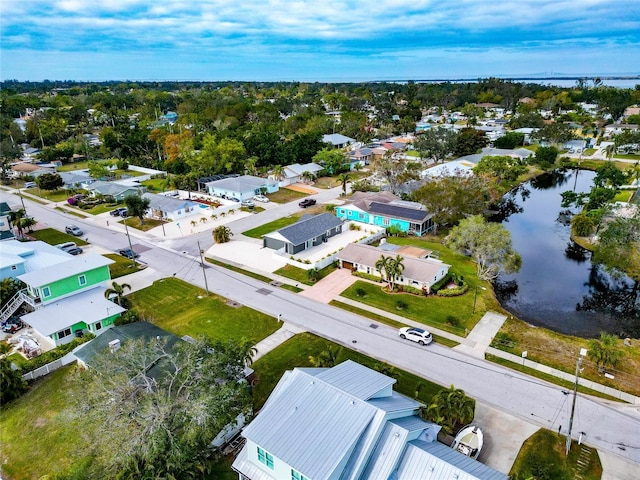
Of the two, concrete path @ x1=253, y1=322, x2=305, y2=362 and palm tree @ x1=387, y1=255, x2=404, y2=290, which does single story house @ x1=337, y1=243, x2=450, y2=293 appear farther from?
concrete path @ x1=253, y1=322, x2=305, y2=362

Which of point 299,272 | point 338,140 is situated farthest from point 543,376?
point 338,140

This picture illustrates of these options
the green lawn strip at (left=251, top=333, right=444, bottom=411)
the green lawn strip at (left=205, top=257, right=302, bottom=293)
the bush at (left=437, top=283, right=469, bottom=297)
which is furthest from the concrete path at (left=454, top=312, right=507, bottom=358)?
the green lawn strip at (left=205, top=257, right=302, bottom=293)

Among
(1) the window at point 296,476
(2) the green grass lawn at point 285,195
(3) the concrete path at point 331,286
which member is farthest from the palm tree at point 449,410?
(2) the green grass lawn at point 285,195

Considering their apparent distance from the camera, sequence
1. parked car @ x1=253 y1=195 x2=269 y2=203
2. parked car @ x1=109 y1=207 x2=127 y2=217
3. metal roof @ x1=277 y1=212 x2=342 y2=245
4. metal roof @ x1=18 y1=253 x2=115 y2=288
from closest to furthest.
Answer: metal roof @ x1=18 y1=253 x2=115 y2=288, metal roof @ x1=277 y1=212 x2=342 y2=245, parked car @ x1=109 y1=207 x2=127 y2=217, parked car @ x1=253 y1=195 x2=269 y2=203

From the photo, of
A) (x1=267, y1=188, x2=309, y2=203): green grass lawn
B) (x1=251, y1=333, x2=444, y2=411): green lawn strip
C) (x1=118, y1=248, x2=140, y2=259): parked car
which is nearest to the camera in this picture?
(x1=251, y1=333, x2=444, y2=411): green lawn strip

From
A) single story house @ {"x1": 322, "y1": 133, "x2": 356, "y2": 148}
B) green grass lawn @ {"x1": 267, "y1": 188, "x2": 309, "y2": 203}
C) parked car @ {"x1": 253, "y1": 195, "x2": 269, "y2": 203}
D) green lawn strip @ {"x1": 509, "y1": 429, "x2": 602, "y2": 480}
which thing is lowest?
green lawn strip @ {"x1": 509, "y1": 429, "x2": 602, "y2": 480}

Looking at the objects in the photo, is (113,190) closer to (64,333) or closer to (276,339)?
(64,333)

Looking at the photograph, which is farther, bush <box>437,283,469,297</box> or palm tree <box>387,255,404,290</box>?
palm tree <box>387,255,404,290</box>
